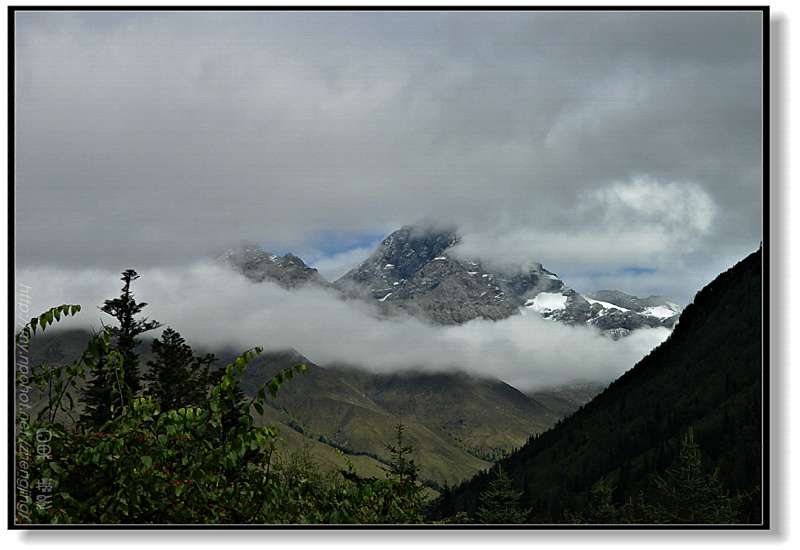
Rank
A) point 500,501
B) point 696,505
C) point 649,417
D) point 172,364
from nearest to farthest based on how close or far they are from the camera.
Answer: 1. point 696,505
2. point 500,501
3. point 172,364
4. point 649,417

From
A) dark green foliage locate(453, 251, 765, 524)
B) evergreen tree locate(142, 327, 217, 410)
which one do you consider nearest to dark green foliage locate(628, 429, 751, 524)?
dark green foliage locate(453, 251, 765, 524)

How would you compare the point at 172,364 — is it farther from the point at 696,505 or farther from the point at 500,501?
the point at 696,505

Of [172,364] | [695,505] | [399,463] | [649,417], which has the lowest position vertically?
[695,505]

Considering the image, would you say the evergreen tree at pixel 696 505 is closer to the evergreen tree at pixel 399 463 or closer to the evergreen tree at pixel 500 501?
the evergreen tree at pixel 500 501

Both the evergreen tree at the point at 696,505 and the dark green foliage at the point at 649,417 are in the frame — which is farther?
the dark green foliage at the point at 649,417

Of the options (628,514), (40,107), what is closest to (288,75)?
(40,107)

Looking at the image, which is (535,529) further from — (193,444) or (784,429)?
(193,444)

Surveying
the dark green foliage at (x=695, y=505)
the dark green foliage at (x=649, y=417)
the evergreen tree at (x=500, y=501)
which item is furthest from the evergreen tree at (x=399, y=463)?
the dark green foliage at (x=649, y=417)

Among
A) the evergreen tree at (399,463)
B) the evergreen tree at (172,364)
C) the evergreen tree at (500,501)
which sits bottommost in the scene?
the evergreen tree at (500,501)


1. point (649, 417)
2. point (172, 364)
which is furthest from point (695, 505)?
point (649, 417)

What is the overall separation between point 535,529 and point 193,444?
111 inches

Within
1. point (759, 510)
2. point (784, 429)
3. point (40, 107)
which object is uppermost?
point (40, 107)

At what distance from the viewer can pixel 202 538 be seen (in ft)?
15.4

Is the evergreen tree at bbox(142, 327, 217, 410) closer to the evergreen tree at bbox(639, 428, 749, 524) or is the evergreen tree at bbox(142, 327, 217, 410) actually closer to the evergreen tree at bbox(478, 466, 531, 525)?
the evergreen tree at bbox(478, 466, 531, 525)
